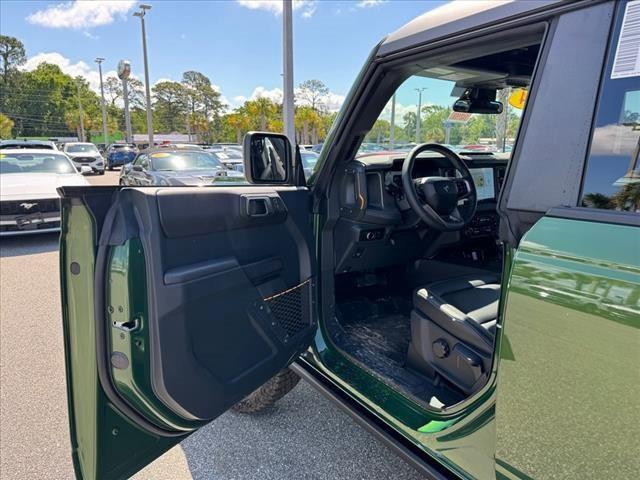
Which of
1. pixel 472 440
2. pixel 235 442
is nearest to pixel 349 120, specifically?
Answer: pixel 472 440

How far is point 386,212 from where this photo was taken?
90.7 inches

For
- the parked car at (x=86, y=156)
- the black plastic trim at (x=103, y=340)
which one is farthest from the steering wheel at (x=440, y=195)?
the parked car at (x=86, y=156)

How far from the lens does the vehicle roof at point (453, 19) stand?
1.19 meters

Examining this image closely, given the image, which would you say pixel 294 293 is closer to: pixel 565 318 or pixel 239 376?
pixel 239 376

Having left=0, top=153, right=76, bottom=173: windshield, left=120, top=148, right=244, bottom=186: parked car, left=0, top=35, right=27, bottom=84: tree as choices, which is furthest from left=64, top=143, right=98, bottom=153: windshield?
Result: left=0, top=35, right=27, bottom=84: tree

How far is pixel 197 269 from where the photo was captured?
4.53 ft

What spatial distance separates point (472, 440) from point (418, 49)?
1.31 m

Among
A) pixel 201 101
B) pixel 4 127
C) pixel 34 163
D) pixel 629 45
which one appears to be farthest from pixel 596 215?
pixel 201 101

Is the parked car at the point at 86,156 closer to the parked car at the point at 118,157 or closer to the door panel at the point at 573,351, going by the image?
the parked car at the point at 118,157

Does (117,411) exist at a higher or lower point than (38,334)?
higher

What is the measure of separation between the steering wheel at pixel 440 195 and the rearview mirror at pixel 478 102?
0.24 metres

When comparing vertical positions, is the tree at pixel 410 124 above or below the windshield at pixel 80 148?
below

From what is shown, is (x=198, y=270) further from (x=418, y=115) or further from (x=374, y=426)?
(x=418, y=115)

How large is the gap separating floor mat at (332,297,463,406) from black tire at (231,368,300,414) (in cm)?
40
